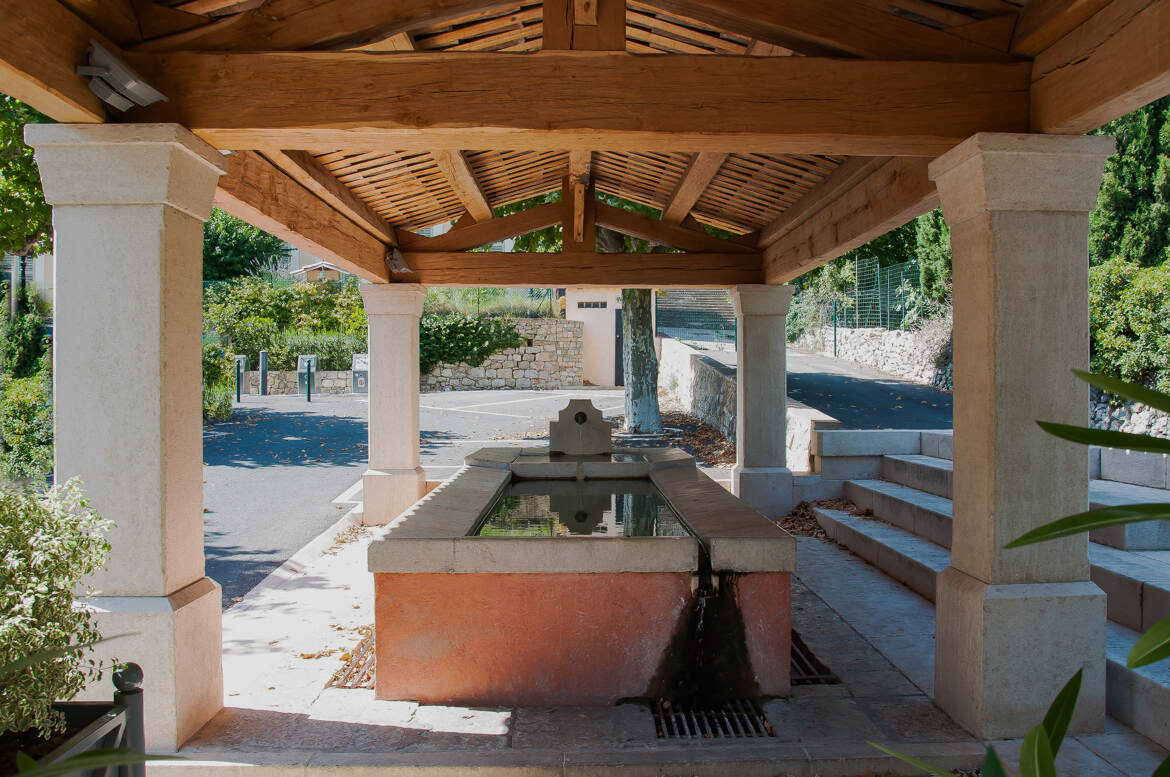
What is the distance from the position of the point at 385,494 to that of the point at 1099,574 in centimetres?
603

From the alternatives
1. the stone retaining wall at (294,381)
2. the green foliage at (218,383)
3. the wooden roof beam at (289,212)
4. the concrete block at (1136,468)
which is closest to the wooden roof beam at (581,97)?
the wooden roof beam at (289,212)

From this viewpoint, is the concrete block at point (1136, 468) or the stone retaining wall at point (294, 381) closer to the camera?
the concrete block at point (1136, 468)

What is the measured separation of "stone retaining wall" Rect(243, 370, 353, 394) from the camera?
21.6 meters

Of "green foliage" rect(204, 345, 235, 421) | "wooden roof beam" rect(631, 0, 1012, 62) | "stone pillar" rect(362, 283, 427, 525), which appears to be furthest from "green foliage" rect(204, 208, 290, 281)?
"wooden roof beam" rect(631, 0, 1012, 62)

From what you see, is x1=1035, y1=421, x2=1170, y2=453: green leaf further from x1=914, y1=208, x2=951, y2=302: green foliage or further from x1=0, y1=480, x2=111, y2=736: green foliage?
x1=914, y1=208, x2=951, y2=302: green foliage

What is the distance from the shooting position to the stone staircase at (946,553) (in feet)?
10.9

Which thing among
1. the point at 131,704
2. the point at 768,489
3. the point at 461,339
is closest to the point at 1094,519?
the point at 131,704

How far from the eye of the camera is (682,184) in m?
6.42

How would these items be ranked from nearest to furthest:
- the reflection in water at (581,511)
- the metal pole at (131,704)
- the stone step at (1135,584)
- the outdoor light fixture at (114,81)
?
1. the metal pole at (131,704)
2. the outdoor light fixture at (114,81)
3. the stone step at (1135,584)
4. the reflection in water at (581,511)

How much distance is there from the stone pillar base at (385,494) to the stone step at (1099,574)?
404 centimetres

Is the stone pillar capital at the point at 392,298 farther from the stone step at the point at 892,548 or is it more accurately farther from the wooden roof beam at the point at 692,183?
the stone step at the point at 892,548

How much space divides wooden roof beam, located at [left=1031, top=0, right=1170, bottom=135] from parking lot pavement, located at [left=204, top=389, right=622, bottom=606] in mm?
5748

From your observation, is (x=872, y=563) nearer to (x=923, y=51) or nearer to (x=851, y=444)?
(x=851, y=444)

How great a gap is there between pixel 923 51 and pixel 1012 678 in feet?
8.71
